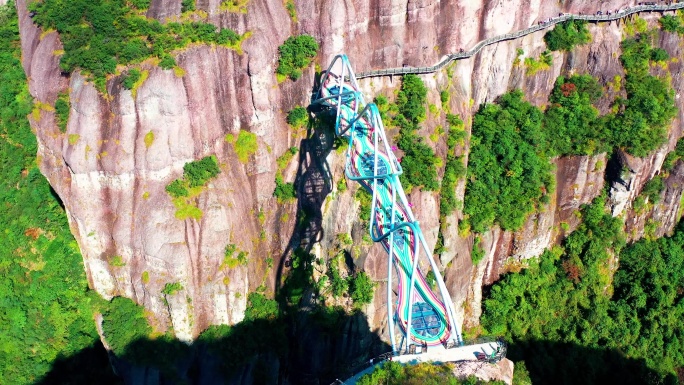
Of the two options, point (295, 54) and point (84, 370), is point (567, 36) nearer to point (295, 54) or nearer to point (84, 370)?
point (295, 54)

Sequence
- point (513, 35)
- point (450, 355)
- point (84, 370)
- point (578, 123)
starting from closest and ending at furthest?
point (450, 355)
point (84, 370)
point (513, 35)
point (578, 123)

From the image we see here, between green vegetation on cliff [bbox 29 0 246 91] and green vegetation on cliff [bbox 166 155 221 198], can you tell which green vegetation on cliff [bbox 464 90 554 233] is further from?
green vegetation on cliff [bbox 29 0 246 91]

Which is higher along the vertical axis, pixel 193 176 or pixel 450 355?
pixel 193 176

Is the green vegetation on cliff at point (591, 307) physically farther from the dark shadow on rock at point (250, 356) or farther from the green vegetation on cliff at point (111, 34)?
the green vegetation on cliff at point (111, 34)

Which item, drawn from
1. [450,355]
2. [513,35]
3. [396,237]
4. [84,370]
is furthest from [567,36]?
[84,370]

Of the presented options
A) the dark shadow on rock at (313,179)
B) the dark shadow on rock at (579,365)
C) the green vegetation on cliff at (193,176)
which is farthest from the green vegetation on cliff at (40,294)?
the dark shadow on rock at (579,365)

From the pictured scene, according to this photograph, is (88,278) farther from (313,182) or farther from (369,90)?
(369,90)

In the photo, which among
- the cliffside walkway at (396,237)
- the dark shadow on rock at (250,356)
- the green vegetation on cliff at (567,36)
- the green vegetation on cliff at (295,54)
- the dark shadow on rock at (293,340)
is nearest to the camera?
the cliffside walkway at (396,237)
